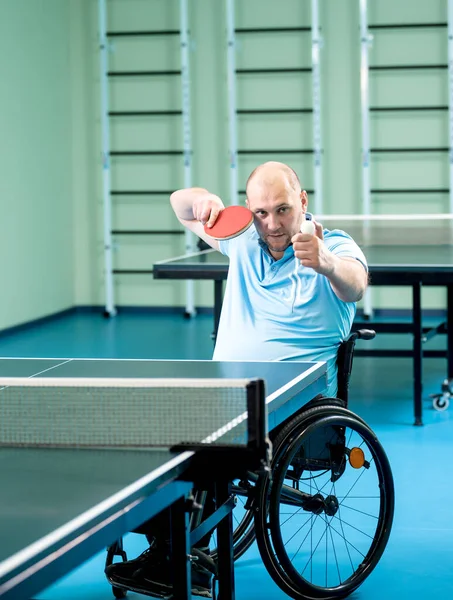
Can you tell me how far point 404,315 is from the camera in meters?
8.57

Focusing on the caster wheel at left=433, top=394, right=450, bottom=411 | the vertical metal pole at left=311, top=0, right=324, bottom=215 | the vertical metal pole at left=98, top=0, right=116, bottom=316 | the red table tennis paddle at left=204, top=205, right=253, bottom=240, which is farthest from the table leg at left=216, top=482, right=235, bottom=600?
the vertical metal pole at left=98, top=0, right=116, bottom=316

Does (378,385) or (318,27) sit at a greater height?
→ (318,27)

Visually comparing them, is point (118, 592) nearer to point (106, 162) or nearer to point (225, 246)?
point (225, 246)

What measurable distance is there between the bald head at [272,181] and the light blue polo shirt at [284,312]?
A: 174 millimetres

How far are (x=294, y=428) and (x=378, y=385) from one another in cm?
349

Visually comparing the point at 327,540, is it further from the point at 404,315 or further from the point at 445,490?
the point at 404,315

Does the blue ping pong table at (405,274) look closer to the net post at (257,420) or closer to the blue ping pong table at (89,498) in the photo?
the blue ping pong table at (89,498)

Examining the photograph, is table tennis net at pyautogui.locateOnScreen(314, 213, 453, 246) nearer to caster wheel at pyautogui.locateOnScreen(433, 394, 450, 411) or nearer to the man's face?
caster wheel at pyautogui.locateOnScreen(433, 394, 450, 411)

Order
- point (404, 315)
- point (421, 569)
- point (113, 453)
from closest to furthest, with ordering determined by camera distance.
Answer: point (113, 453) → point (421, 569) → point (404, 315)

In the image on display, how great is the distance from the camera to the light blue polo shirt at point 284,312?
9.50ft

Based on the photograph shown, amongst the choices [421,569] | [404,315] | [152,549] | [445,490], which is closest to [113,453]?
[152,549]

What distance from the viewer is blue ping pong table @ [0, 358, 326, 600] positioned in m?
1.36

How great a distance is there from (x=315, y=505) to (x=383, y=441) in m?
2.00

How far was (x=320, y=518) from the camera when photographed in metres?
3.49
